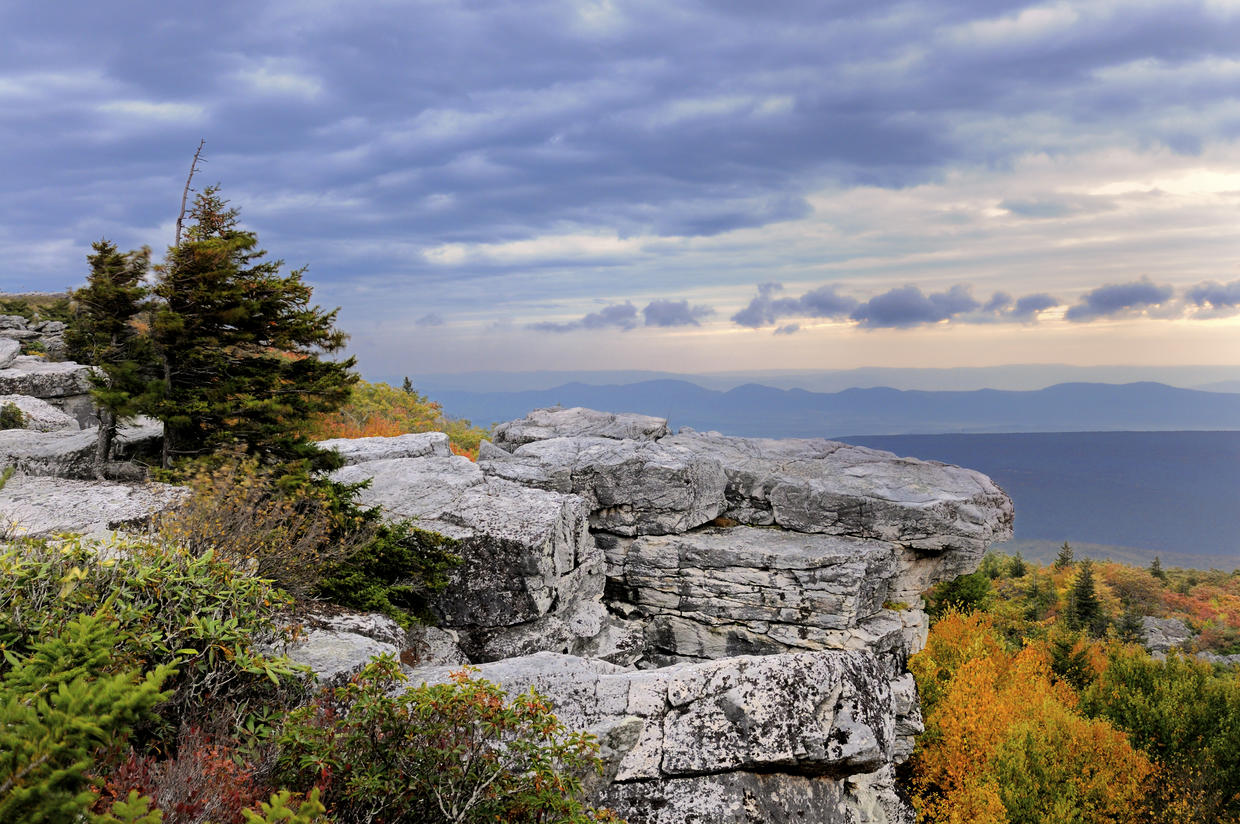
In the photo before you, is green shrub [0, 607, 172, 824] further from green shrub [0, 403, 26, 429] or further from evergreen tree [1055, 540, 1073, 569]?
evergreen tree [1055, 540, 1073, 569]

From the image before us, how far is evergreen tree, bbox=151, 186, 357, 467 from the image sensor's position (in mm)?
14930

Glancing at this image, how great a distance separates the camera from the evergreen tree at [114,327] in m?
14.8

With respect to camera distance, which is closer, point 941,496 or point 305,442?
point 305,442

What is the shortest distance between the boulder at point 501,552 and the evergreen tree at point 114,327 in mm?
5245

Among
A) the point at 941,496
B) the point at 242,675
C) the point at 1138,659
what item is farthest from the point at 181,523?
the point at 1138,659

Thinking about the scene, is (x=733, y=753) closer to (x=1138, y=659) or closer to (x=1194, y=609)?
(x=1138, y=659)

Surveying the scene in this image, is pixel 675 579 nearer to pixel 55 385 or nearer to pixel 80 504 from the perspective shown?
pixel 80 504

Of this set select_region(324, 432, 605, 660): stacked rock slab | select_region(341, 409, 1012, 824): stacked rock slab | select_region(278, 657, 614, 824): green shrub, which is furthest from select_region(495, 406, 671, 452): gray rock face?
select_region(278, 657, 614, 824): green shrub

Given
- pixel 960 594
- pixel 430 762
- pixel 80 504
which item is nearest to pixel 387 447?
pixel 80 504

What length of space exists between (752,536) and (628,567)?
4.59m

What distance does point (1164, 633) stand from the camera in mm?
63094

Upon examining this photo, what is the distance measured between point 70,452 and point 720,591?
18.5 meters

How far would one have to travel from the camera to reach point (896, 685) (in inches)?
784

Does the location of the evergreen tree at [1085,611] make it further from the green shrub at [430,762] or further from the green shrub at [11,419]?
the green shrub at [11,419]
